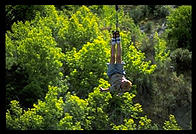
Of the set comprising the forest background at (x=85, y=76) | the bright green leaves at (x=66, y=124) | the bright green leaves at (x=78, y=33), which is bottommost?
the bright green leaves at (x=66, y=124)

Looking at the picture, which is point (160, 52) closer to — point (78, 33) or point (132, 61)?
point (132, 61)

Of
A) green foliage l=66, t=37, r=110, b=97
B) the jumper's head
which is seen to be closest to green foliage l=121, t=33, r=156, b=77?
green foliage l=66, t=37, r=110, b=97

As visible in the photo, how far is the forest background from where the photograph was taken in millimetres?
24719

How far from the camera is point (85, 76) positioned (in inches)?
1090

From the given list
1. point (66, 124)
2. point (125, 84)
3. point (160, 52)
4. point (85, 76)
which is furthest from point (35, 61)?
point (125, 84)

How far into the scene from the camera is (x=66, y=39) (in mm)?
31500

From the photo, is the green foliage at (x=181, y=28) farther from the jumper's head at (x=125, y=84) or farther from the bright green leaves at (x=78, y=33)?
the jumper's head at (x=125, y=84)

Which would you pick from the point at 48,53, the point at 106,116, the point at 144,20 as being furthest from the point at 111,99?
the point at 144,20

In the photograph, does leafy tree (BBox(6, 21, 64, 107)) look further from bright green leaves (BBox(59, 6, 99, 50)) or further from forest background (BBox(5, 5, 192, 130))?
bright green leaves (BBox(59, 6, 99, 50))

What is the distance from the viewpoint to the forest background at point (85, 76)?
2472 centimetres

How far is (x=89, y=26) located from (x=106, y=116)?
907cm

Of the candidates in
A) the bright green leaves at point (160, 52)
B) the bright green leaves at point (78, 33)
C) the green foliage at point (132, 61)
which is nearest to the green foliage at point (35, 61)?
the bright green leaves at point (78, 33)

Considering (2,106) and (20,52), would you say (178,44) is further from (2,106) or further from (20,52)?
(2,106)

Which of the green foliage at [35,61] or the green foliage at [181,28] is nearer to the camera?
the green foliage at [35,61]
